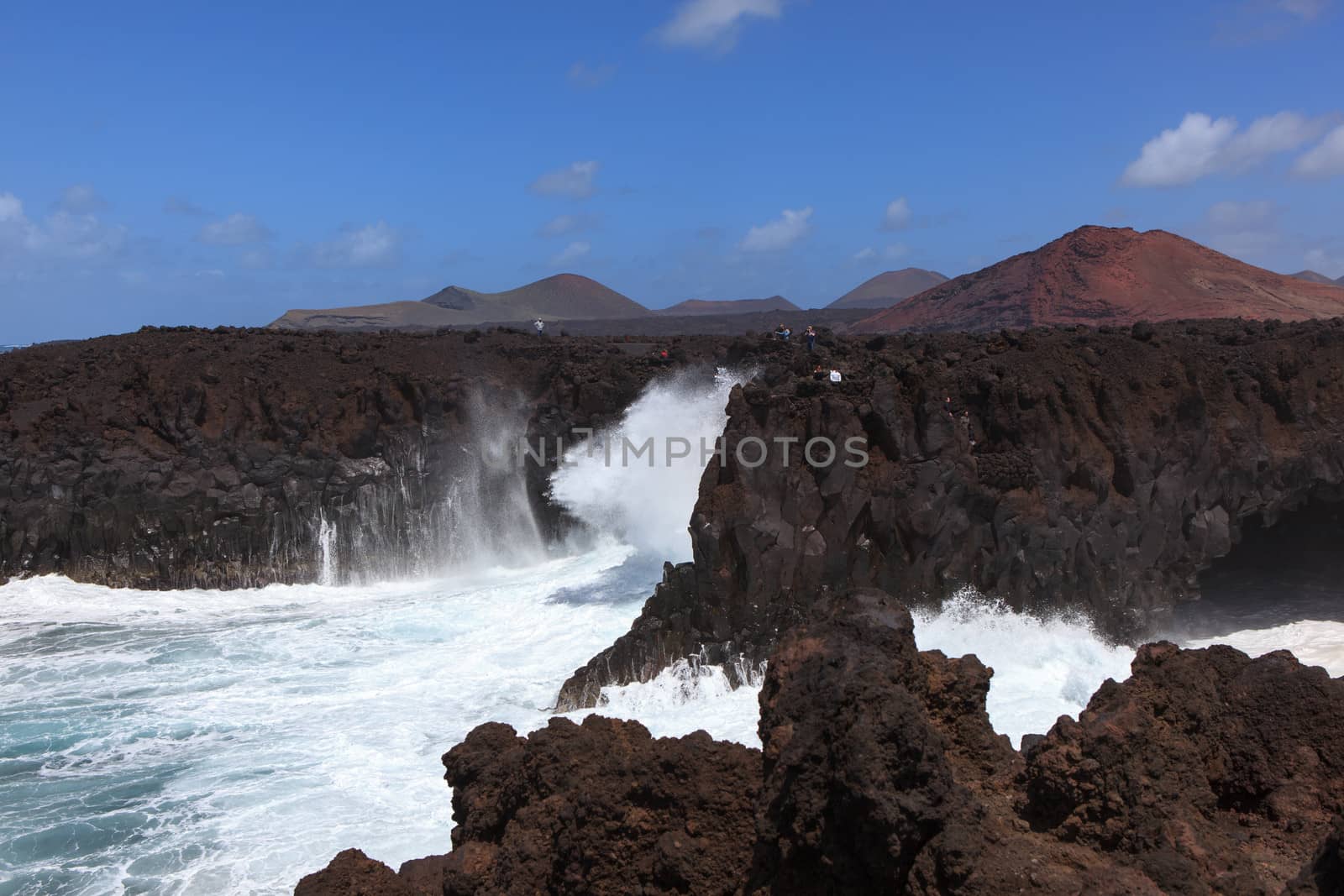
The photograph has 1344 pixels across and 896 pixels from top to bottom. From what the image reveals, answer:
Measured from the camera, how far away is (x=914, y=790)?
4.86 meters

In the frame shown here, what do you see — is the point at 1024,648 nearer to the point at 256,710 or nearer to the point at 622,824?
the point at 256,710

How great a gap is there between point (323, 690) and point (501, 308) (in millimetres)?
60095

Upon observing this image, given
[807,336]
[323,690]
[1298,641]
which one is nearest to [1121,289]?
[807,336]

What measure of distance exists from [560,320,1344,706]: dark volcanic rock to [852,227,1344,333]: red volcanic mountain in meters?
17.2

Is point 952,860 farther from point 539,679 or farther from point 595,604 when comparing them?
point 595,604

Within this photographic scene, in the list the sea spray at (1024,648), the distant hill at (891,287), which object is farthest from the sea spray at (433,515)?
the distant hill at (891,287)

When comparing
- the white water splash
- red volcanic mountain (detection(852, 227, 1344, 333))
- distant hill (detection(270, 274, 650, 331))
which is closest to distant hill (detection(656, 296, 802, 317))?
distant hill (detection(270, 274, 650, 331))

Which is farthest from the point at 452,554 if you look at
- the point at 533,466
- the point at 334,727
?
the point at 334,727

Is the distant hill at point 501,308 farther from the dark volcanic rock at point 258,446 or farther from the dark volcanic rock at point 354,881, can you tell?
the dark volcanic rock at point 354,881

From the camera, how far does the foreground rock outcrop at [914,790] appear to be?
15.8ft

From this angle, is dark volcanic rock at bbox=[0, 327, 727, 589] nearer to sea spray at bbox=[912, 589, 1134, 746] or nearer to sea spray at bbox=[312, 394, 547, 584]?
sea spray at bbox=[312, 394, 547, 584]

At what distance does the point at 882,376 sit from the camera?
17000 millimetres

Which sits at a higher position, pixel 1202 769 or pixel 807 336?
pixel 807 336

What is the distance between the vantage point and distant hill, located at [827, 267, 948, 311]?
247 feet
